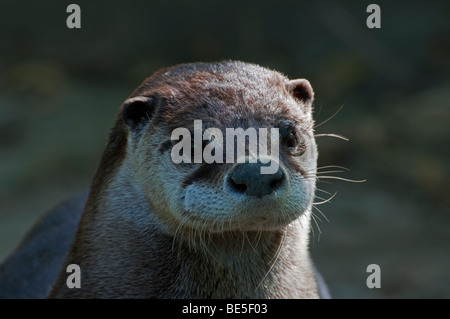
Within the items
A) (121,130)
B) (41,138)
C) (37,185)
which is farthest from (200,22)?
(121,130)

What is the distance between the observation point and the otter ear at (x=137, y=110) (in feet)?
9.07

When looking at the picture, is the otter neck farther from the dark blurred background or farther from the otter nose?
the dark blurred background

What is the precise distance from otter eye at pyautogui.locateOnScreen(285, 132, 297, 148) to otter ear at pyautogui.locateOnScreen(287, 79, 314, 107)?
284 mm

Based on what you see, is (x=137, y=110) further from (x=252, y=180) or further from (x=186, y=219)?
(x=252, y=180)

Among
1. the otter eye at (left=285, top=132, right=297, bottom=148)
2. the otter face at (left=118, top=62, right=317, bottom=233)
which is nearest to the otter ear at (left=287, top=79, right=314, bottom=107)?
the otter face at (left=118, top=62, right=317, bottom=233)

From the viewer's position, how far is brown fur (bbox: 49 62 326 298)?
258 cm

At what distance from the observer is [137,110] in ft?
9.16

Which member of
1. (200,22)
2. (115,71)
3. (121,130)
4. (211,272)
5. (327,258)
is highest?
(200,22)

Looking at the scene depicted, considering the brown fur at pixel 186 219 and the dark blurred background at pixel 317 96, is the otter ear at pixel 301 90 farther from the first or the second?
the dark blurred background at pixel 317 96

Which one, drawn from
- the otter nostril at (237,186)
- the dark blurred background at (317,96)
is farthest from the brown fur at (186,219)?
the dark blurred background at (317,96)

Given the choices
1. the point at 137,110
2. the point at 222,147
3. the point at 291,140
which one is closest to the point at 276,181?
the point at 222,147
